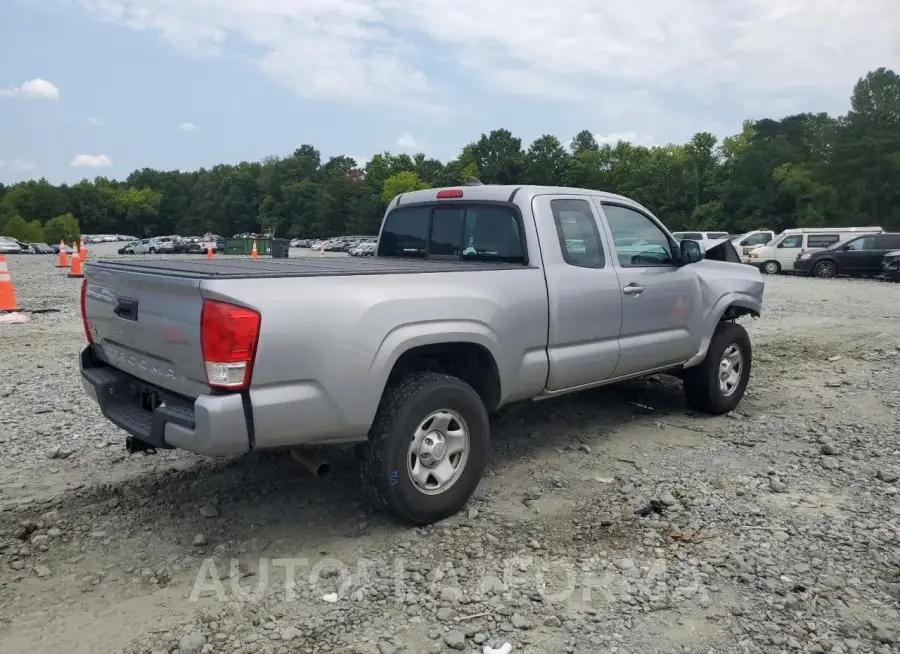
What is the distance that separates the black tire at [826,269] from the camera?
23453 millimetres

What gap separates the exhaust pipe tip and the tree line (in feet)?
204

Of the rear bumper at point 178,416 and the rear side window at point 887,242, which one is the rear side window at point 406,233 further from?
the rear side window at point 887,242

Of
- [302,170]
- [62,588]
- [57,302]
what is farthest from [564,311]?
[302,170]

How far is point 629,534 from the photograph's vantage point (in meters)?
3.88

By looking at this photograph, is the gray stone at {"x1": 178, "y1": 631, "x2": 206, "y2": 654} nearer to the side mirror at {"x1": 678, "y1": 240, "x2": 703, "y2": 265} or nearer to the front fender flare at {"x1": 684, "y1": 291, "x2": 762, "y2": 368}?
the front fender flare at {"x1": 684, "y1": 291, "x2": 762, "y2": 368}

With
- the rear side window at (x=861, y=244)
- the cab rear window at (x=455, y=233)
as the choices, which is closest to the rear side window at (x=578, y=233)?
the cab rear window at (x=455, y=233)

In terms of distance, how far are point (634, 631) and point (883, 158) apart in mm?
63538

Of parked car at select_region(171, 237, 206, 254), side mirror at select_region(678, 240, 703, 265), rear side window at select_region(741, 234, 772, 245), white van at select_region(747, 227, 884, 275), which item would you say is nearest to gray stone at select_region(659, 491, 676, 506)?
side mirror at select_region(678, 240, 703, 265)

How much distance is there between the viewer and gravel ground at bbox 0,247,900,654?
9.80ft

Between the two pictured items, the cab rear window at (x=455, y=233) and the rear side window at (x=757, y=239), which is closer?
the cab rear window at (x=455, y=233)

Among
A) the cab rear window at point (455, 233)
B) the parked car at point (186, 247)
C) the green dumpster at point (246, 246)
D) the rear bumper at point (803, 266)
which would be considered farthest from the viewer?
the parked car at point (186, 247)

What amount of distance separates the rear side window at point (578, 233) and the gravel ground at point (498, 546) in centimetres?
144

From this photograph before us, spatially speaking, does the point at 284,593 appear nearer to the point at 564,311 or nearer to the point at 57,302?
the point at 564,311

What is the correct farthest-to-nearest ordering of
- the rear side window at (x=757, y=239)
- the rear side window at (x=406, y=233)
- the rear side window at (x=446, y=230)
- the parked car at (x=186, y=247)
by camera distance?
1. the parked car at (x=186, y=247)
2. the rear side window at (x=757, y=239)
3. the rear side window at (x=406, y=233)
4. the rear side window at (x=446, y=230)
